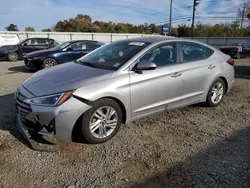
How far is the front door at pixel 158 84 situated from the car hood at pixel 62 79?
0.55 m

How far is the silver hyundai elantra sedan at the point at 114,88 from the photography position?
3.13 meters

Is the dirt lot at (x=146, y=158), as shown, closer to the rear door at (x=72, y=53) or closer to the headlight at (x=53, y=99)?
the headlight at (x=53, y=99)

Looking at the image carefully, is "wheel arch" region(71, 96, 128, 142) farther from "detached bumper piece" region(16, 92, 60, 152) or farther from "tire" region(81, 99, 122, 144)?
"detached bumper piece" region(16, 92, 60, 152)

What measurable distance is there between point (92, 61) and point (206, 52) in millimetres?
2353

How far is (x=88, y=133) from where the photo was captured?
10.8 ft

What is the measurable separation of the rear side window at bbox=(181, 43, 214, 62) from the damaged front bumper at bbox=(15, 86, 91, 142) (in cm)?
223

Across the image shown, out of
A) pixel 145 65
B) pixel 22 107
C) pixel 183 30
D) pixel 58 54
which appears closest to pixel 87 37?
pixel 58 54

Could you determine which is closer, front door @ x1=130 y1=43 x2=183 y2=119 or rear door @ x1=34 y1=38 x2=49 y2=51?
front door @ x1=130 y1=43 x2=183 y2=119

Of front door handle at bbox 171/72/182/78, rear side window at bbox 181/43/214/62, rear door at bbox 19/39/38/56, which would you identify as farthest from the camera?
rear door at bbox 19/39/38/56

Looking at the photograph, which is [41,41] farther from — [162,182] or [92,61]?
[162,182]

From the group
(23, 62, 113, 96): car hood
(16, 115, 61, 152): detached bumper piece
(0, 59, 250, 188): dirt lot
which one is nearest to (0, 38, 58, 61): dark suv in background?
(0, 59, 250, 188): dirt lot

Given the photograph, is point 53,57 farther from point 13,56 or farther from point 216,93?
point 13,56

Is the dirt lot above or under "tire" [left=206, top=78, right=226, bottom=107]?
under

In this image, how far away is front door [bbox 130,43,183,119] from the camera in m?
3.65
